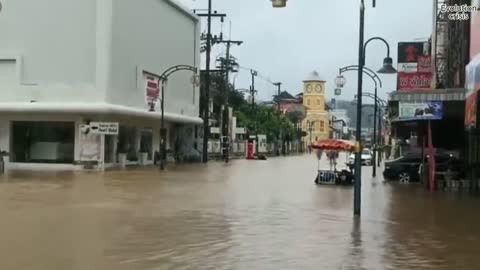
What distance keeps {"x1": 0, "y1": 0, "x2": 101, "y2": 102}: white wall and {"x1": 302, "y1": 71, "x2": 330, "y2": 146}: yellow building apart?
11455 cm

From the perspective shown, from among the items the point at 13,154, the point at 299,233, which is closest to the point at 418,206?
the point at 299,233

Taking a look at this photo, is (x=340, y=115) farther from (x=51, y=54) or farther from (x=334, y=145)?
(x=334, y=145)

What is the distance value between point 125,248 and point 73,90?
35.7 meters

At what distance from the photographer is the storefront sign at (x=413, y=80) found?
1521 inches

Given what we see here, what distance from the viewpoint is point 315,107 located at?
163 metres

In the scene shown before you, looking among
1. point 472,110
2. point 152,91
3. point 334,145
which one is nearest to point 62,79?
point 152,91

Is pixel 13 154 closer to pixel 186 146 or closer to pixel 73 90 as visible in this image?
pixel 73 90

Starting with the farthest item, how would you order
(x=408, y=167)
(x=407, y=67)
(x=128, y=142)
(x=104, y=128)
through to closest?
(x=128, y=142) → (x=104, y=128) → (x=407, y=67) → (x=408, y=167)

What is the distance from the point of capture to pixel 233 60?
305ft

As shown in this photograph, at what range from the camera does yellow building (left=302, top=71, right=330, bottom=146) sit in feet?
529

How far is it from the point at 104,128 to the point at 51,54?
5.99m

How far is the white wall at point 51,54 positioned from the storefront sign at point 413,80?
18498mm

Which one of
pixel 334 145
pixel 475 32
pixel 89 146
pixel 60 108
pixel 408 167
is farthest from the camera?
pixel 89 146

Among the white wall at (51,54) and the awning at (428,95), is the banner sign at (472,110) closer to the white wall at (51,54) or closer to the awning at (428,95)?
the awning at (428,95)
